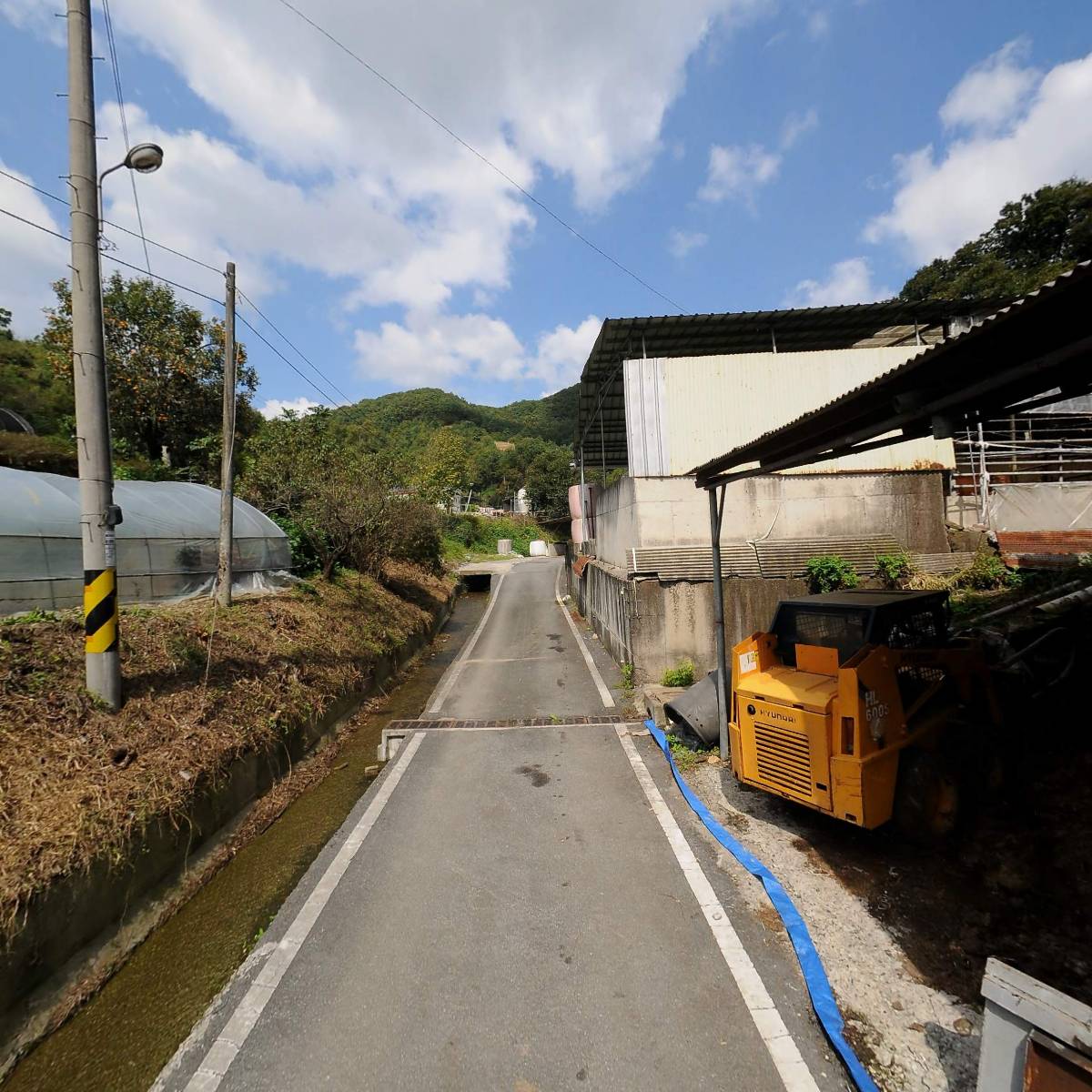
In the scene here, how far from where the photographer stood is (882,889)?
4.25 metres

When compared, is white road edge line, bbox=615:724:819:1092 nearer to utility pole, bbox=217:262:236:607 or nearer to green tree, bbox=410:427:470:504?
utility pole, bbox=217:262:236:607

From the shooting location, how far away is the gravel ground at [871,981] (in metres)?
2.79

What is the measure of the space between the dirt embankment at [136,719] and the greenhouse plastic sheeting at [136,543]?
2.24ft

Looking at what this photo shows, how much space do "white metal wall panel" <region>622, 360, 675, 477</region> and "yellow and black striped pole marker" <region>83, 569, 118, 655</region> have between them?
8.95 metres

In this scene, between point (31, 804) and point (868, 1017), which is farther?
point (31, 804)

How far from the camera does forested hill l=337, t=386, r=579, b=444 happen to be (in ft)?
238

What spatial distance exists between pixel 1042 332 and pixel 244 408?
2696cm

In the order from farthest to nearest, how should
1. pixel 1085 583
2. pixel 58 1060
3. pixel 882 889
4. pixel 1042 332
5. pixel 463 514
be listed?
pixel 463 514, pixel 1085 583, pixel 882 889, pixel 58 1060, pixel 1042 332

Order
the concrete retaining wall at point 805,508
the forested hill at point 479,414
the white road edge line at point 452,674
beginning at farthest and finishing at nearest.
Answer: the forested hill at point 479,414 → the concrete retaining wall at point 805,508 → the white road edge line at point 452,674

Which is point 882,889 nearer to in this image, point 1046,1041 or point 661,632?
point 1046,1041

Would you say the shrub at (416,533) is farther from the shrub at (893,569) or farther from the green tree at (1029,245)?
the green tree at (1029,245)

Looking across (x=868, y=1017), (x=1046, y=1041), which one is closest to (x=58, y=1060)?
(x=868, y=1017)

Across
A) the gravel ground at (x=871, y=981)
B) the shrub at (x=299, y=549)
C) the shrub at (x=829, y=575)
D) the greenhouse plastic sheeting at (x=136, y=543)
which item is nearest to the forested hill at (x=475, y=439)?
the shrub at (x=299, y=549)

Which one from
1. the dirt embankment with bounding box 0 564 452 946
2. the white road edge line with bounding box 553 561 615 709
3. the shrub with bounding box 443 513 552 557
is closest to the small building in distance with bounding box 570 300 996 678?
the white road edge line with bounding box 553 561 615 709
